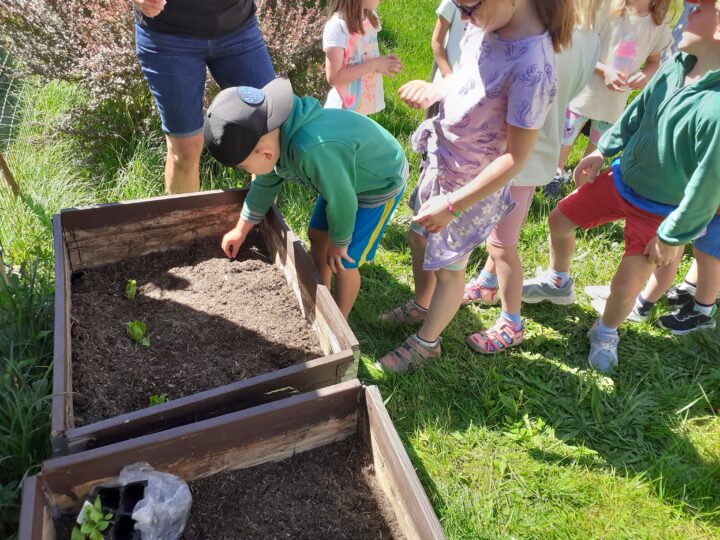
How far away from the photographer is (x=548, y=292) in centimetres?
312

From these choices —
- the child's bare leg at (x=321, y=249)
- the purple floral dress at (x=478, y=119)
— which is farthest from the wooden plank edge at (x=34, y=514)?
the purple floral dress at (x=478, y=119)

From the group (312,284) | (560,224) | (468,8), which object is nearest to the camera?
(468,8)

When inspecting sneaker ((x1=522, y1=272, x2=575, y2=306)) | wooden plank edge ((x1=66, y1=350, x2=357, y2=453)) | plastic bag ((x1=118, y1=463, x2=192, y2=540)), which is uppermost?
wooden plank edge ((x1=66, y1=350, x2=357, y2=453))

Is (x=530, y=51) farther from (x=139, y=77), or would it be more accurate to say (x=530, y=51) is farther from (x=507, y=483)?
(x=139, y=77)

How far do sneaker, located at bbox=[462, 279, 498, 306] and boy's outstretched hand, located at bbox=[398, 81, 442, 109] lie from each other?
4.03 ft

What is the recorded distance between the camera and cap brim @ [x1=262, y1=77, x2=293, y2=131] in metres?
1.81

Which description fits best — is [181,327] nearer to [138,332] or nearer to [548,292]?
[138,332]

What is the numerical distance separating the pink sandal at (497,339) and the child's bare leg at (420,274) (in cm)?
32

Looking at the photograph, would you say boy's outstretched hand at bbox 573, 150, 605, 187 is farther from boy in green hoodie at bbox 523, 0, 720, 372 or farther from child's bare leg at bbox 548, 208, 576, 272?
child's bare leg at bbox 548, 208, 576, 272

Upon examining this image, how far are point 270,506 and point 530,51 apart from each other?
165 centimetres

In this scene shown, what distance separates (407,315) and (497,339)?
48cm

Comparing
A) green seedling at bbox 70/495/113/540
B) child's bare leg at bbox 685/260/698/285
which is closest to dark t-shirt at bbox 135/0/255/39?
green seedling at bbox 70/495/113/540

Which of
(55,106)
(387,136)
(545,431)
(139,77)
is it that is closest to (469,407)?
(545,431)

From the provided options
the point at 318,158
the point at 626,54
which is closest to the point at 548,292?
the point at 626,54
